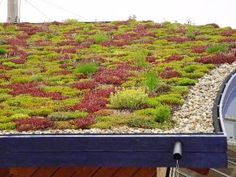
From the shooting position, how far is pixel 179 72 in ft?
50.2

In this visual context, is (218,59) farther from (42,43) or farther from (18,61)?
(42,43)

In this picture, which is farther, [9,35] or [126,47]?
[9,35]

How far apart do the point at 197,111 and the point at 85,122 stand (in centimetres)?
242

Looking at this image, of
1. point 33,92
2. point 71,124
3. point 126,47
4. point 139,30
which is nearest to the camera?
point 71,124

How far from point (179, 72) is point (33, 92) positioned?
4.11 meters

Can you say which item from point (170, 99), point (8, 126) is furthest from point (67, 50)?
point (8, 126)

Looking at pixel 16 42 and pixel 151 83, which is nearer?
pixel 151 83

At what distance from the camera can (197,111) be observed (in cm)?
1159

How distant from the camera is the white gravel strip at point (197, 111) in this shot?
10.0 meters

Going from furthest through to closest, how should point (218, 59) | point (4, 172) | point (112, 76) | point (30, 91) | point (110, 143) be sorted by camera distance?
point (218, 59)
point (112, 76)
point (30, 91)
point (4, 172)
point (110, 143)

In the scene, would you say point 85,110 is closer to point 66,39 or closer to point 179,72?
point 179,72

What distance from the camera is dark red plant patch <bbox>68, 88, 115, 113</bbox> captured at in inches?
481

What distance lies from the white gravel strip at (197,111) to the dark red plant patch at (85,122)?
0.26 m

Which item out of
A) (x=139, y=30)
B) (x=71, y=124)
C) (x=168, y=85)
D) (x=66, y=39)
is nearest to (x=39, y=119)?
(x=71, y=124)
